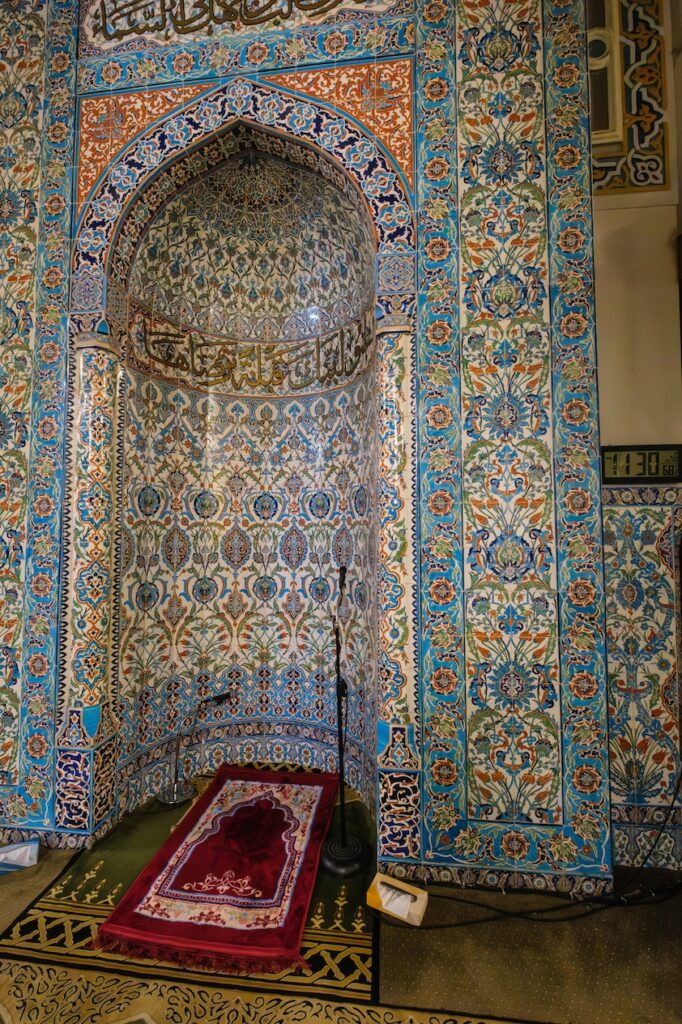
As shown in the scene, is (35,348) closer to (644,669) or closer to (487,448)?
(487,448)

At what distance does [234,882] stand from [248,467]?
85.2 inches

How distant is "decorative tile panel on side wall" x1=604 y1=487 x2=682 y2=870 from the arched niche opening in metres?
1.15

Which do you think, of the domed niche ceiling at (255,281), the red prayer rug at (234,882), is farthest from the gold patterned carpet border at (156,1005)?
the domed niche ceiling at (255,281)

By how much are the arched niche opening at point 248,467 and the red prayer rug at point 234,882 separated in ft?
1.07

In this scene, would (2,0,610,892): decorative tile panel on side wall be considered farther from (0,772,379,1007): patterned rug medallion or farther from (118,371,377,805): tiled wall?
(118,371,377,805): tiled wall

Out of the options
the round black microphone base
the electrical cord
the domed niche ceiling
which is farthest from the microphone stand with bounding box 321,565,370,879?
the domed niche ceiling

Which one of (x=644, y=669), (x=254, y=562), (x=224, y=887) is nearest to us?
(x=224, y=887)

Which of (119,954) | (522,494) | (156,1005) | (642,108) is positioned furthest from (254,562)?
(642,108)

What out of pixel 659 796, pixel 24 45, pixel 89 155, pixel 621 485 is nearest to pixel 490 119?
pixel 621 485

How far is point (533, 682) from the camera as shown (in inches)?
89.7

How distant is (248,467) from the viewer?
11.1ft

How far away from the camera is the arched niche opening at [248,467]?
2926mm

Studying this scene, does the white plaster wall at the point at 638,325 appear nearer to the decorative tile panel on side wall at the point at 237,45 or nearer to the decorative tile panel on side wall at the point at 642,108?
the decorative tile panel on side wall at the point at 642,108

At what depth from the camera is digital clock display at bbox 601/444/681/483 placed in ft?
7.69
